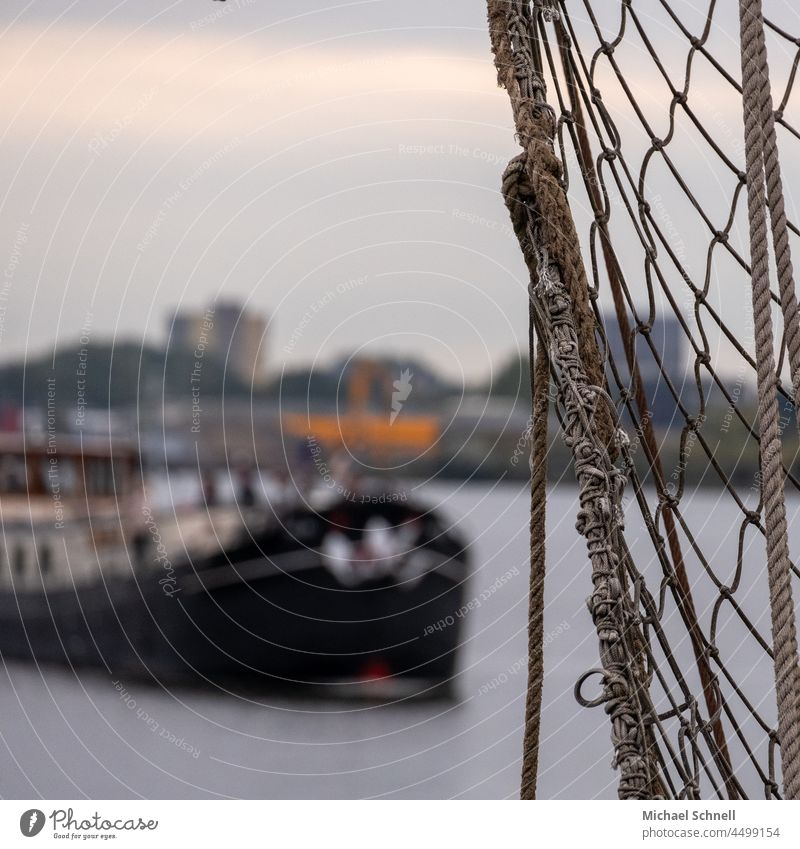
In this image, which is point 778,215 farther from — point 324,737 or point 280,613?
point 324,737

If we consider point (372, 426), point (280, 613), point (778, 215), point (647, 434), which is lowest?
point (280, 613)

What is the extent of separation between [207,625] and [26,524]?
129 cm

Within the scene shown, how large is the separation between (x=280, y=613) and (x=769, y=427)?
5.46 meters

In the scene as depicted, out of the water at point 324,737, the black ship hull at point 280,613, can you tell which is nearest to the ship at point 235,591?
the black ship hull at point 280,613

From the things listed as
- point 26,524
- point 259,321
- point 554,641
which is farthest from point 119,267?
point 554,641

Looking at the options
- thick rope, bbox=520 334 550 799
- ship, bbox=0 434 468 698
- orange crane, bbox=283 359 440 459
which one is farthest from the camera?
ship, bbox=0 434 468 698

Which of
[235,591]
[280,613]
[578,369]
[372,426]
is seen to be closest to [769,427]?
[578,369]

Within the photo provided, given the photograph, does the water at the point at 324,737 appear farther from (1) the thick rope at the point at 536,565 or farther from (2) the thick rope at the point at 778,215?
(2) the thick rope at the point at 778,215

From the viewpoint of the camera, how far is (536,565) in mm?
849

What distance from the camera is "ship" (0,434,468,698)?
6.03 meters

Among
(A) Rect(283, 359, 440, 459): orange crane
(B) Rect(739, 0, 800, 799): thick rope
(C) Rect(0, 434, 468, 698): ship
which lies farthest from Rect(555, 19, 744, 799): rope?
(C) Rect(0, 434, 468, 698): ship

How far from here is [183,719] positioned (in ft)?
21.2

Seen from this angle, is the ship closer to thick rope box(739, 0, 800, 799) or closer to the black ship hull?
the black ship hull

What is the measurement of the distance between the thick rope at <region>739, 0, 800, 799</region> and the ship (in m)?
5.28
